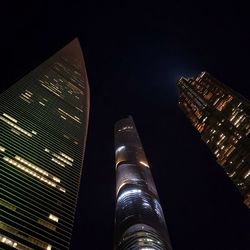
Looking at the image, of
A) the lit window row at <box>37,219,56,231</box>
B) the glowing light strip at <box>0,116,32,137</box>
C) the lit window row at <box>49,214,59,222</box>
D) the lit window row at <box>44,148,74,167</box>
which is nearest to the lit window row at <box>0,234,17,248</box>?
the lit window row at <box>37,219,56,231</box>

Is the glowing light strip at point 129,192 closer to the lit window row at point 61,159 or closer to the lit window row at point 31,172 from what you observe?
the lit window row at point 61,159

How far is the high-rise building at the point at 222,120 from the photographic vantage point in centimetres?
11012

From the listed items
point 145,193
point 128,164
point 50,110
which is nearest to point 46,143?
point 50,110

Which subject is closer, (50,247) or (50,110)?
(50,247)

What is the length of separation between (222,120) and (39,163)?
72.0 meters

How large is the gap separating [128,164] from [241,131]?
6578cm

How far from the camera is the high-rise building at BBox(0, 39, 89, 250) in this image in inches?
2525

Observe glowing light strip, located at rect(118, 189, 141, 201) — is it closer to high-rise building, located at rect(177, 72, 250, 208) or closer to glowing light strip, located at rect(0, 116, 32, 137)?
high-rise building, located at rect(177, 72, 250, 208)

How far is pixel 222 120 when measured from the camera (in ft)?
423

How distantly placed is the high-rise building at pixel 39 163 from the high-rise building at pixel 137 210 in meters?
32.4

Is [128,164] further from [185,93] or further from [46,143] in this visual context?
[46,143]

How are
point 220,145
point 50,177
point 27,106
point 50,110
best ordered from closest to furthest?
point 50,177 → point 27,106 → point 50,110 → point 220,145

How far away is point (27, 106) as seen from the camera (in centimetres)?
10381

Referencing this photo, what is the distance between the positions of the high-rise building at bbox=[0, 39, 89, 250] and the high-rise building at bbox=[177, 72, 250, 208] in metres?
A: 46.8
